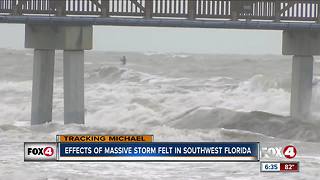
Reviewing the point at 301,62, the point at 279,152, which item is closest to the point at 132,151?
the point at 279,152

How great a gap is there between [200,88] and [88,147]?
4104 cm

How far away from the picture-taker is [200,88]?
183 feet

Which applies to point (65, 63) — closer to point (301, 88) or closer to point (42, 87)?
point (42, 87)

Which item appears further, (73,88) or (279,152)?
(73,88)

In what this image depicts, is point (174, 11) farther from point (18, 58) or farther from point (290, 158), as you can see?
point (18, 58)

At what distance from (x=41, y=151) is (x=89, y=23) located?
12.4m

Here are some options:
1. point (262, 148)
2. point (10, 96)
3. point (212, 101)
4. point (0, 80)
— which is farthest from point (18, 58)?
point (262, 148)

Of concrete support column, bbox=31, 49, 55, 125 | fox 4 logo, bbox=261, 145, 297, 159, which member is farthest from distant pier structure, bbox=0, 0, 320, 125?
fox 4 logo, bbox=261, 145, 297, 159

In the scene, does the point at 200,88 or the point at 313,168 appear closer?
the point at 313,168

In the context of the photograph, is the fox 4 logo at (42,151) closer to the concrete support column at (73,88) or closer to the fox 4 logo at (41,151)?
the fox 4 logo at (41,151)

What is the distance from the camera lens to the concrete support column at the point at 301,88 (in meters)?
30.6

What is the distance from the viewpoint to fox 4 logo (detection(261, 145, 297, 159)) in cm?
1857

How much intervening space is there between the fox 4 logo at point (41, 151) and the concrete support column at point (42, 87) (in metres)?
12.6

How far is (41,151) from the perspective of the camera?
1572 cm
